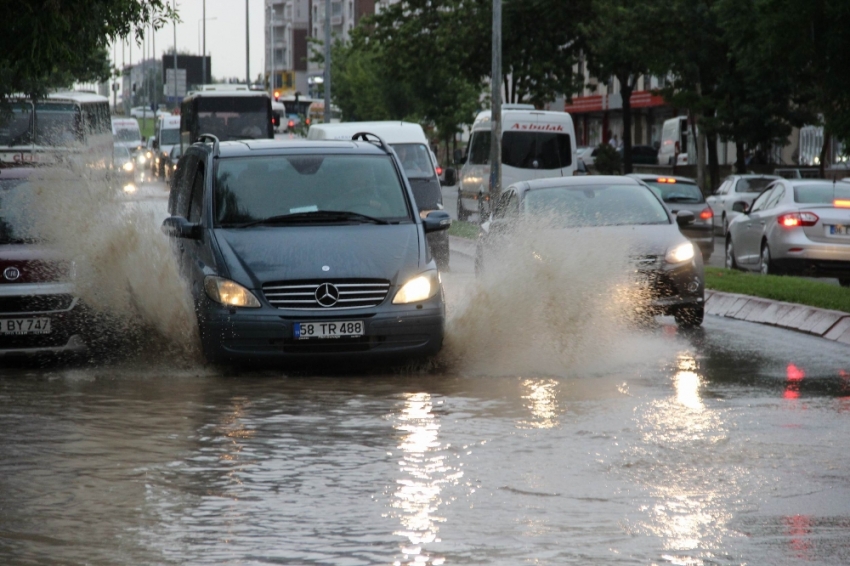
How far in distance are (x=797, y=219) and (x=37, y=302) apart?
38.0ft

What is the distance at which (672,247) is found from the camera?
1456cm

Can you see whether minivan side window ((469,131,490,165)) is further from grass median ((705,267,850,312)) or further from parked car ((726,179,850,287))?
grass median ((705,267,850,312))

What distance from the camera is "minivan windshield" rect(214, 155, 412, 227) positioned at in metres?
A: 11.8

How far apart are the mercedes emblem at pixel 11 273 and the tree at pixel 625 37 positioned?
1364 inches

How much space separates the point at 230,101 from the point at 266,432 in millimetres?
36469

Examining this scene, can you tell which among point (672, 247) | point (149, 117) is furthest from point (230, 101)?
point (149, 117)

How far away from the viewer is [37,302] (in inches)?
462

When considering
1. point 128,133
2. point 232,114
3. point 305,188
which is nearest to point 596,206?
point 305,188

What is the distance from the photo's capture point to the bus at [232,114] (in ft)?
143

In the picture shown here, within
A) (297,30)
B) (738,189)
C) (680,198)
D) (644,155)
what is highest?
(297,30)

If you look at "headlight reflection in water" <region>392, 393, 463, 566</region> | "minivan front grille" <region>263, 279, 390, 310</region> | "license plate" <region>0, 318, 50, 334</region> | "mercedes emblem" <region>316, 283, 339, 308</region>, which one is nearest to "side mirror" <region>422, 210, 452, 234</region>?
"minivan front grille" <region>263, 279, 390, 310</region>

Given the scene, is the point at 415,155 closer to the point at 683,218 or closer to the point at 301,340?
the point at 683,218

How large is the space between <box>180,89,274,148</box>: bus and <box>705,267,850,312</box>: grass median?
25864mm

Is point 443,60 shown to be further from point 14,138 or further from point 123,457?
point 123,457
